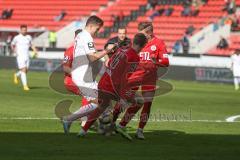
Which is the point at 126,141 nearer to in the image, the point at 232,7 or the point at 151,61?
the point at 151,61

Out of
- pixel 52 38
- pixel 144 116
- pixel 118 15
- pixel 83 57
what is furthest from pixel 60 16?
pixel 83 57

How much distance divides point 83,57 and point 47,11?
153 feet

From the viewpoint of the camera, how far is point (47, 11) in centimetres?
5928

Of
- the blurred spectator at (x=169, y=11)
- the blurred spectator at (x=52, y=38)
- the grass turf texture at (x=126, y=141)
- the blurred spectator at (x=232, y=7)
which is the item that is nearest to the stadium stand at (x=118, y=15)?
the blurred spectator at (x=169, y=11)

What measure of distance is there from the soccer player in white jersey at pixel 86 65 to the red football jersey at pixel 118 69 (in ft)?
0.91

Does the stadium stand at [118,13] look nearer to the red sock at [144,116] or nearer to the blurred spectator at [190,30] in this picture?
the blurred spectator at [190,30]

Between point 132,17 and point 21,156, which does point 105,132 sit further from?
point 132,17

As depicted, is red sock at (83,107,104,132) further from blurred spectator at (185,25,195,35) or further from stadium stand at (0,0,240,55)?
blurred spectator at (185,25,195,35)

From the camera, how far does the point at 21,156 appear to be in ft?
34.9

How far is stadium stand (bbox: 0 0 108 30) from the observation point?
56938 millimetres

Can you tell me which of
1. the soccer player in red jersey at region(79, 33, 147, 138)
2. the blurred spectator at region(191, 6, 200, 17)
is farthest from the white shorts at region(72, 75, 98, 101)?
the blurred spectator at region(191, 6, 200, 17)

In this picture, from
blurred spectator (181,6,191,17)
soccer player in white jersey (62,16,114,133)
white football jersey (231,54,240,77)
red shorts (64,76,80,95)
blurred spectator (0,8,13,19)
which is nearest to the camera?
soccer player in white jersey (62,16,114,133)

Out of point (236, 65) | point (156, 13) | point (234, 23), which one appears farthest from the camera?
point (156, 13)

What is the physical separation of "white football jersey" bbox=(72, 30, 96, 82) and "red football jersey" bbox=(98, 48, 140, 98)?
357 millimetres
